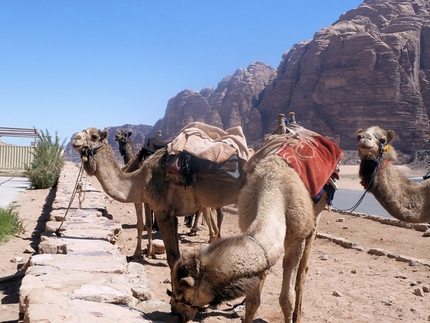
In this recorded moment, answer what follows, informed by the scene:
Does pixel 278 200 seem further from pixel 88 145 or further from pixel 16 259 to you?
pixel 16 259

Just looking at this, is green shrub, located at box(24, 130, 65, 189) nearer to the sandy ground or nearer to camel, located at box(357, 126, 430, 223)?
the sandy ground

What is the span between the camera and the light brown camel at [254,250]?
8.23ft

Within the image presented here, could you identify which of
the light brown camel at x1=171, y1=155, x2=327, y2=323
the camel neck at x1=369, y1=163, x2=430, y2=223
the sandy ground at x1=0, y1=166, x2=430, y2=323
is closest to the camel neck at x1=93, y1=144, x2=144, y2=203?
the sandy ground at x1=0, y1=166, x2=430, y2=323

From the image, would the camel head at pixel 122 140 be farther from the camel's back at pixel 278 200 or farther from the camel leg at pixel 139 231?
the camel's back at pixel 278 200

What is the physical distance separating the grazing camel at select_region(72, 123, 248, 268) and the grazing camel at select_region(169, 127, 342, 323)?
4.84 feet

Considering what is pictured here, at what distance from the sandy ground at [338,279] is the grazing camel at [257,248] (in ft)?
→ 0.86

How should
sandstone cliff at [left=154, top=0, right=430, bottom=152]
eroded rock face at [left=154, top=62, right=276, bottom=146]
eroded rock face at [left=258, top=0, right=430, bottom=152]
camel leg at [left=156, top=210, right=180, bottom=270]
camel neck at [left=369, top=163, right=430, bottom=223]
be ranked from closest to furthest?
camel neck at [left=369, top=163, right=430, bottom=223], camel leg at [left=156, top=210, right=180, bottom=270], eroded rock face at [left=258, top=0, right=430, bottom=152], sandstone cliff at [left=154, top=0, right=430, bottom=152], eroded rock face at [left=154, top=62, right=276, bottom=146]

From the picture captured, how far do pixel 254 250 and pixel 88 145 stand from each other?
4.18 metres

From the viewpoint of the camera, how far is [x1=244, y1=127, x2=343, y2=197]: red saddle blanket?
420cm

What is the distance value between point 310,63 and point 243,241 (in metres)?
102

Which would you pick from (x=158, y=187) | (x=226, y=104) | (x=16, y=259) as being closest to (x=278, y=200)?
(x=158, y=187)

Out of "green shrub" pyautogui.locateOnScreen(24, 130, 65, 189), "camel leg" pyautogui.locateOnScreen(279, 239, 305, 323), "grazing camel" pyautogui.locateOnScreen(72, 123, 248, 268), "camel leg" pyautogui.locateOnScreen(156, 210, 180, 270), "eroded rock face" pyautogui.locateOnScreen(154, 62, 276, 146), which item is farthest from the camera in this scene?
"eroded rock face" pyautogui.locateOnScreen(154, 62, 276, 146)

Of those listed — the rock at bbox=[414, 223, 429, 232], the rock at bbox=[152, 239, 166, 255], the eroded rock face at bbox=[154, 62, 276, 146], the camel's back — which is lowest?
the rock at bbox=[152, 239, 166, 255]

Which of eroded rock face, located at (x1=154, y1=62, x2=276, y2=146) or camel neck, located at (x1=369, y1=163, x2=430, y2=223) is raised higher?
eroded rock face, located at (x1=154, y1=62, x2=276, y2=146)
